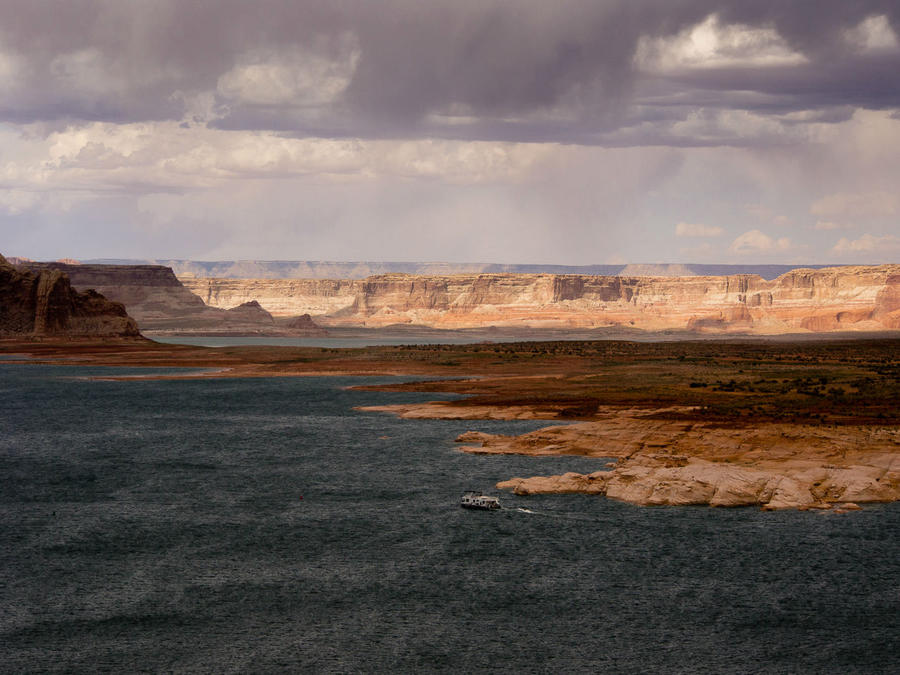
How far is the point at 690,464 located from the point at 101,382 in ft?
315

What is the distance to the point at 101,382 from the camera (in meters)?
136

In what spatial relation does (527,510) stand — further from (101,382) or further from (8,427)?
(101,382)

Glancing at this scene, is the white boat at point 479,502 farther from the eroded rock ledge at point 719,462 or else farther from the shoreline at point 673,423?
the shoreline at point 673,423

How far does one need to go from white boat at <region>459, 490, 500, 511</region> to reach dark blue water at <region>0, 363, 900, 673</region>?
690 millimetres

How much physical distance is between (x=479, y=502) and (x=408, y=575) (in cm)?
1148

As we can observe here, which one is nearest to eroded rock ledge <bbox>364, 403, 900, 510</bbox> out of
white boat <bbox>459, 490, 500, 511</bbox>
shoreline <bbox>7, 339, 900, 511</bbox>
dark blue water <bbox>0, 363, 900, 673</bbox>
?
shoreline <bbox>7, 339, 900, 511</bbox>

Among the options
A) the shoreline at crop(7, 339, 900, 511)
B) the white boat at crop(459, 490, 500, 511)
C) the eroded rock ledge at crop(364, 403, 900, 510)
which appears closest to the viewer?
the white boat at crop(459, 490, 500, 511)

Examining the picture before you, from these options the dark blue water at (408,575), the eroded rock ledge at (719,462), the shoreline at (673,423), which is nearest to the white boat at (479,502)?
the dark blue water at (408,575)

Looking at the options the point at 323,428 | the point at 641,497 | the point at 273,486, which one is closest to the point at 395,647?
the point at 641,497

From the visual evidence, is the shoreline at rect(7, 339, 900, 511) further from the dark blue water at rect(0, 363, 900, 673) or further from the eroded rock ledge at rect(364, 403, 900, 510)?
the dark blue water at rect(0, 363, 900, 673)

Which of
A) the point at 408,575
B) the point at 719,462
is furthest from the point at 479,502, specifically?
the point at 719,462

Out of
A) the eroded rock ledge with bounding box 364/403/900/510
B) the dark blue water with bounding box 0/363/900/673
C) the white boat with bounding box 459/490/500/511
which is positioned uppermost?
the eroded rock ledge with bounding box 364/403/900/510

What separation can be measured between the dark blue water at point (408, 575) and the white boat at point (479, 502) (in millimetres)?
690

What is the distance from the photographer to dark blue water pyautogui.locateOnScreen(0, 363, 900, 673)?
35.4m
